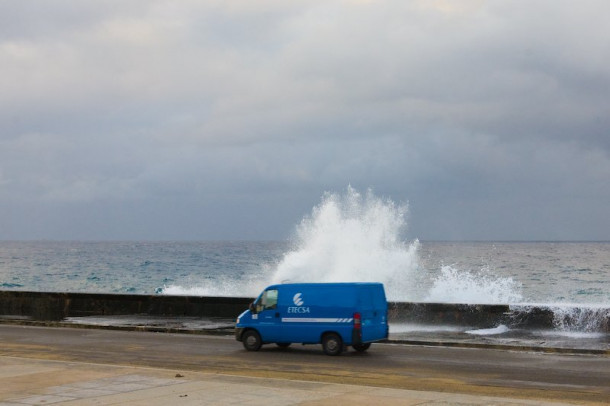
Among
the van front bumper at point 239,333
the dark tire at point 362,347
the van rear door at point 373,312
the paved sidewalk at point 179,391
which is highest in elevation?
the van rear door at point 373,312

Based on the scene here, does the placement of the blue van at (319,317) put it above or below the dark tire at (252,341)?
above

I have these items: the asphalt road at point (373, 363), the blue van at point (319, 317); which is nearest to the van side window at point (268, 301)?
the blue van at point (319, 317)

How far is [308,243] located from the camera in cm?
5034

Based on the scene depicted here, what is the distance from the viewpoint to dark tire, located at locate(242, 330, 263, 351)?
20.1m

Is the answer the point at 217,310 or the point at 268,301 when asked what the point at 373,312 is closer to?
the point at 268,301

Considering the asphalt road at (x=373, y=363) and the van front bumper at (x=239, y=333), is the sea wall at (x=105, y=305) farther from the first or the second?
the van front bumper at (x=239, y=333)

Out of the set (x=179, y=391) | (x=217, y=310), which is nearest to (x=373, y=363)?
(x=179, y=391)

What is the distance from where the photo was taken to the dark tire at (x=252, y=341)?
20.1m

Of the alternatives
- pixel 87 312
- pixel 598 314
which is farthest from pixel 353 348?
pixel 87 312

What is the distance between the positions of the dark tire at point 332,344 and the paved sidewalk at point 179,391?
4.08 meters

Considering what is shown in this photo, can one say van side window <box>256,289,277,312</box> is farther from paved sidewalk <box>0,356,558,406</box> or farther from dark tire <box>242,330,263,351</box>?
paved sidewalk <box>0,356,558,406</box>

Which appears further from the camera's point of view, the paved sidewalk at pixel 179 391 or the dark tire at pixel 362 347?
the dark tire at pixel 362 347

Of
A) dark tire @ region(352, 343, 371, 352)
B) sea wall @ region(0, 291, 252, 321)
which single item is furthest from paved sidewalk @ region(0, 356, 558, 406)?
sea wall @ region(0, 291, 252, 321)

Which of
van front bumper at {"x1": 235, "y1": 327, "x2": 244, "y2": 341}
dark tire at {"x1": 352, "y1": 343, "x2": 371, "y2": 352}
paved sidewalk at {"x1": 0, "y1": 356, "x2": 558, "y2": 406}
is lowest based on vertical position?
paved sidewalk at {"x1": 0, "y1": 356, "x2": 558, "y2": 406}
